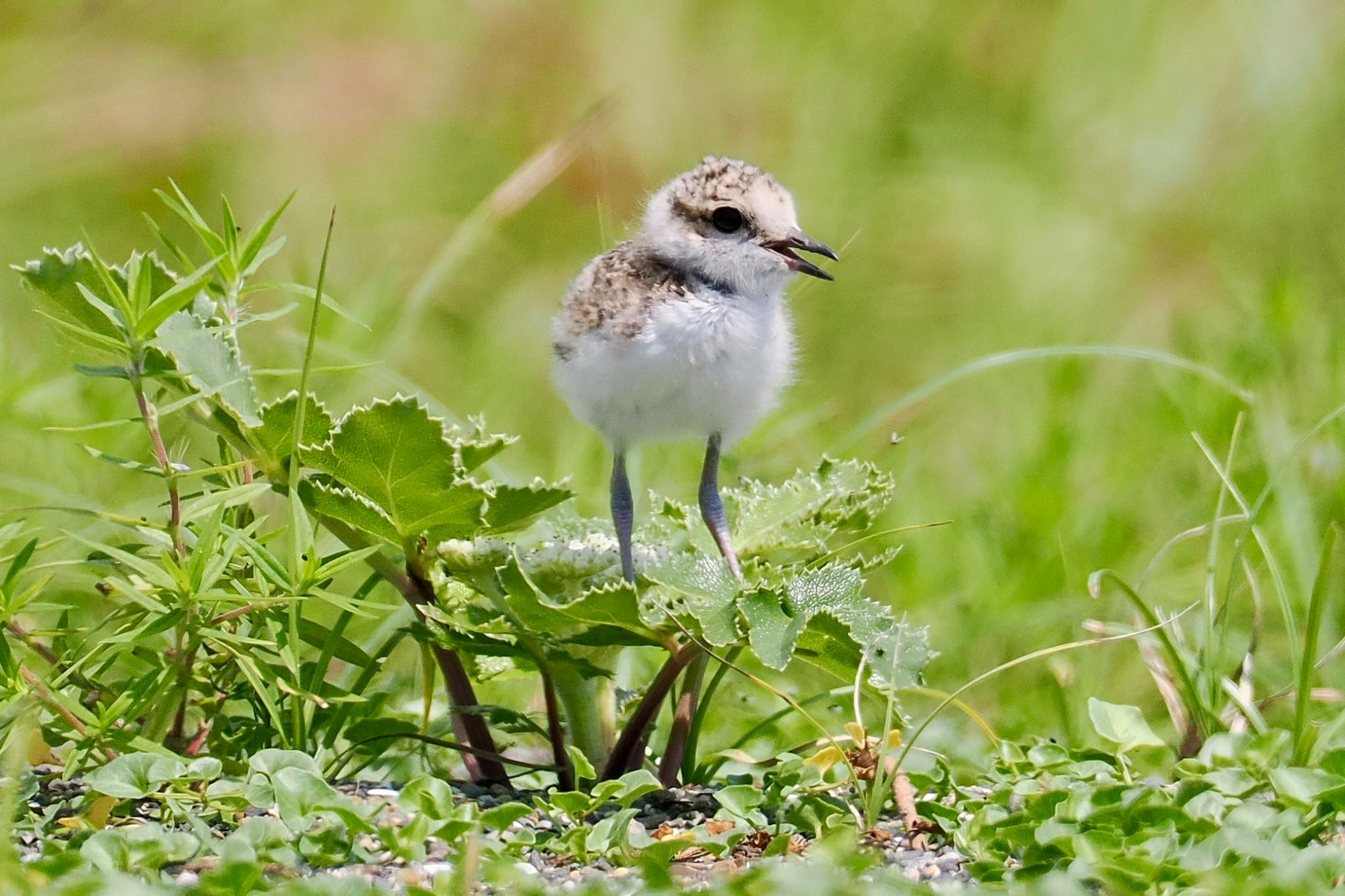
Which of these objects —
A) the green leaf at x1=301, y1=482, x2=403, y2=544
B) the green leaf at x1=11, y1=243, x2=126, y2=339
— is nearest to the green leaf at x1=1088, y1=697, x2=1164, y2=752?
the green leaf at x1=301, y1=482, x2=403, y2=544

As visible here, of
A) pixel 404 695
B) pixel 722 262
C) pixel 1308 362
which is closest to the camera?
pixel 722 262

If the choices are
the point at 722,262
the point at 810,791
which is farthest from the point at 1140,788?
the point at 722,262

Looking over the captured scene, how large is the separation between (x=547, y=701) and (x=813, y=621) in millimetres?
515

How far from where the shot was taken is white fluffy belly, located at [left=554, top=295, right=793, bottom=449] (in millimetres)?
2754

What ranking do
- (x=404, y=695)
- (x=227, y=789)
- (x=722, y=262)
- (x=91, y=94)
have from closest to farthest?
1. (x=227, y=789)
2. (x=722, y=262)
3. (x=404, y=695)
4. (x=91, y=94)

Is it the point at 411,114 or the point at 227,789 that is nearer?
the point at 227,789

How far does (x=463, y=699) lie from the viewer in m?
2.67

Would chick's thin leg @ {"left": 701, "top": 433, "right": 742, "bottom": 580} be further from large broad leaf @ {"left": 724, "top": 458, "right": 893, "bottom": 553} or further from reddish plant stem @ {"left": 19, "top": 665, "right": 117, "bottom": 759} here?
reddish plant stem @ {"left": 19, "top": 665, "right": 117, "bottom": 759}

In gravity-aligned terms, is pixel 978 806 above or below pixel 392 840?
below

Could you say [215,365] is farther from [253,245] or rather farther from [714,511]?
[714,511]

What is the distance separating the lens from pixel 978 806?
97.3 inches

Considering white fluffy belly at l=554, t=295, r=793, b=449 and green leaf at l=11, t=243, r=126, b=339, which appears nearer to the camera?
green leaf at l=11, t=243, r=126, b=339

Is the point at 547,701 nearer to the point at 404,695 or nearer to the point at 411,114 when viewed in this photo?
the point at 404,695

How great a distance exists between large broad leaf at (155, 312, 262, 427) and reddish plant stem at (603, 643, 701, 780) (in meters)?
0.74
